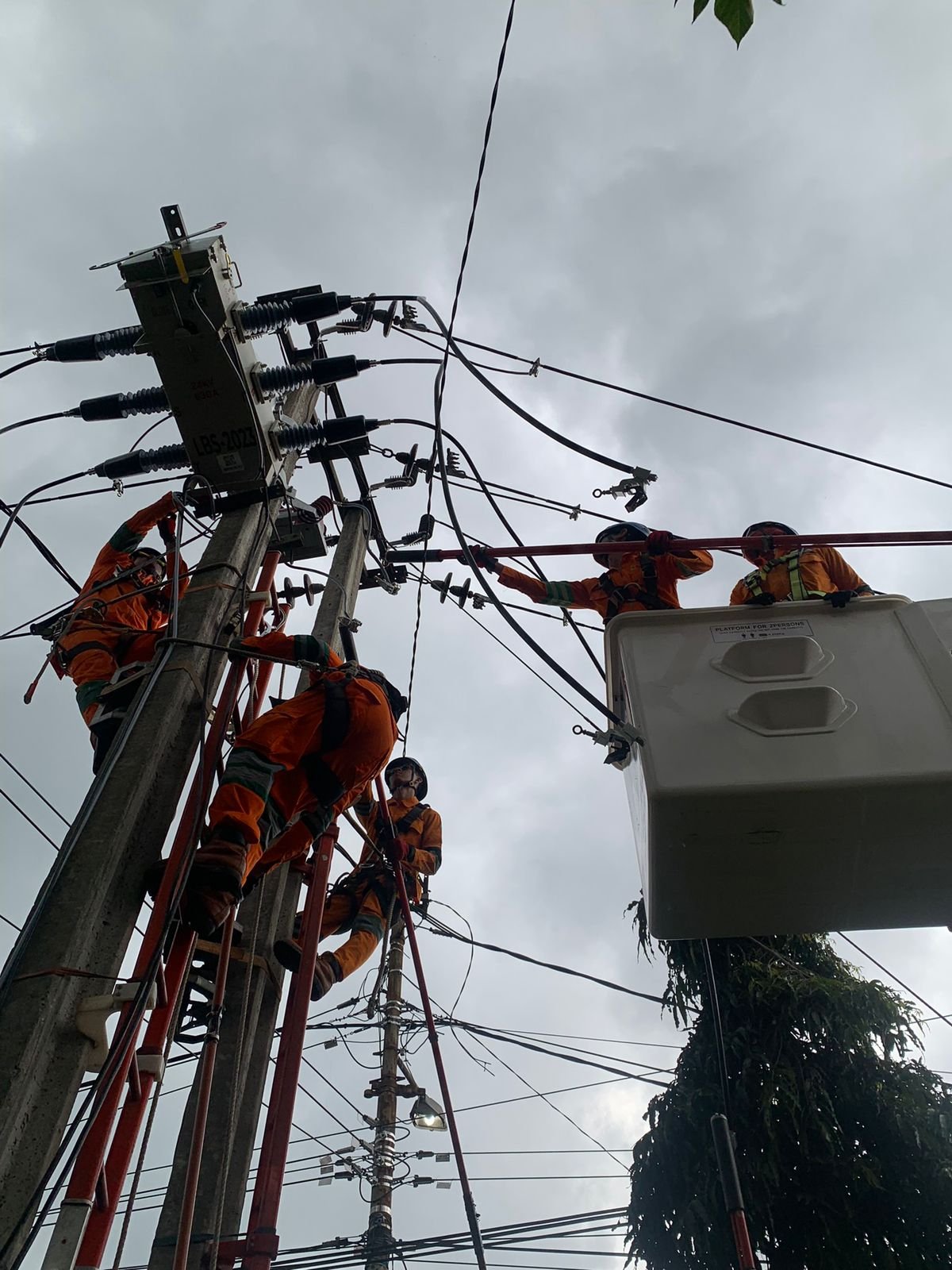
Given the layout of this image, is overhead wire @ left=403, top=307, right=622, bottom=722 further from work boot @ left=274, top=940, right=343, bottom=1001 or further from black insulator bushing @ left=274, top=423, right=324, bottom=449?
work boot @ left=274, top=940, right=343, bottom=1001

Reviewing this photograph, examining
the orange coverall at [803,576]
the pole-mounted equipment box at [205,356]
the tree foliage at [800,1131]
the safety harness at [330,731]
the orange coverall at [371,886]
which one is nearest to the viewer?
the pole-mounted equipment box at [205,356]

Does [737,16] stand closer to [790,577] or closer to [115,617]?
[790,577]

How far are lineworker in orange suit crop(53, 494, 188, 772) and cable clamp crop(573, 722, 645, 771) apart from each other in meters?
1.25

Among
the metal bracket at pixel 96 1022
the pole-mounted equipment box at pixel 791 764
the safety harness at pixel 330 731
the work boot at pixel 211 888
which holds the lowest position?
the metal bracket at pixel 96 1022

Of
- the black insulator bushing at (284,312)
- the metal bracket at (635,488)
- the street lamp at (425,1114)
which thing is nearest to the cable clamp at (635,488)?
the metal bracket at (635,488)

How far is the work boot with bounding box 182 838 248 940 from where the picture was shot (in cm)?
189

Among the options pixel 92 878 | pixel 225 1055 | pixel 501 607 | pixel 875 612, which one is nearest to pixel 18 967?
pixel 92 878

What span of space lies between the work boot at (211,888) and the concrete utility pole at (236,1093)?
2.69 ft

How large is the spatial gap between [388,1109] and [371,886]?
4679 mm

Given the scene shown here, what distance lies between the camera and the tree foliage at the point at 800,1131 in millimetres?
5809

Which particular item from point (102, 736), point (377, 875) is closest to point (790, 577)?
point (102, 736)

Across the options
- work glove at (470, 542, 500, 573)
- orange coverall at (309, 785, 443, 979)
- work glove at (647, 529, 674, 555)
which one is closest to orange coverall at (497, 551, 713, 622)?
work glove at (470, 542, 500, 573)

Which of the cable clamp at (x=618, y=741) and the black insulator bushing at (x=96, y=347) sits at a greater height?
the black insulator bushing at (x=96, y=347)

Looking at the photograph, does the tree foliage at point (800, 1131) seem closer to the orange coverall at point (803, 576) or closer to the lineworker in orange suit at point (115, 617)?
the orange coverall at point (803, 576)
